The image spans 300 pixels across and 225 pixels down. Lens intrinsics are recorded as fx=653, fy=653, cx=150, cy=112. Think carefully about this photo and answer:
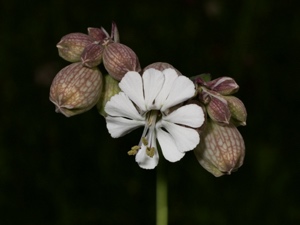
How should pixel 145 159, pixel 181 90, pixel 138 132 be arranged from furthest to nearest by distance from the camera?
pixel 138 132 → pixel 145 159 → pixel 181 90

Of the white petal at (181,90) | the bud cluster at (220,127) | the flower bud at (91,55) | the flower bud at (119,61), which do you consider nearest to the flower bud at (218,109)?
the bud cluster at (220,127)

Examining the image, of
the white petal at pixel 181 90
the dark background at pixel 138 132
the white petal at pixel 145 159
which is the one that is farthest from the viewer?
the dark background at pixel 138 132

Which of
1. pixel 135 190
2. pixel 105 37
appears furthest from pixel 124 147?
pixel 105 37

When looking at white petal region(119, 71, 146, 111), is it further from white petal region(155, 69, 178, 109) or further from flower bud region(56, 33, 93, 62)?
flower bud region(56, 33, 93, 62)

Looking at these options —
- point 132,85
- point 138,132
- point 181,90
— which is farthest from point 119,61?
point 138,132

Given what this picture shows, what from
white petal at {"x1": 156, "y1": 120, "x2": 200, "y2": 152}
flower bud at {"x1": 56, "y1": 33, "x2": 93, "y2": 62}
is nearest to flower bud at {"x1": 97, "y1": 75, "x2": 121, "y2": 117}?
flower bud at {"x1": 56, "y1": 33, "x2": 93, "y2": 62}

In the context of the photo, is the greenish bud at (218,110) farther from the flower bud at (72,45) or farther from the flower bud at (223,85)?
the flower bud at (72,45)

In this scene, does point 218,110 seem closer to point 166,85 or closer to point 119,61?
point 166,85
